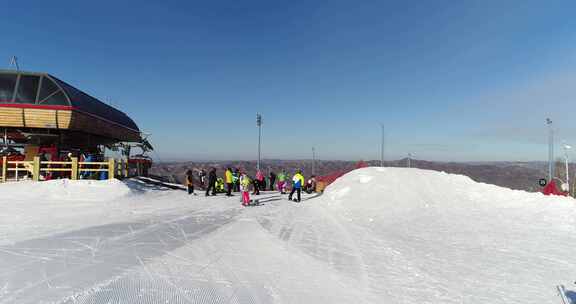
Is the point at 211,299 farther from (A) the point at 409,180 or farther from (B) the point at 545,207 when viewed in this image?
(A) the point at 409,180

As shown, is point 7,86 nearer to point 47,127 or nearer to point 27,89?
point 27,89

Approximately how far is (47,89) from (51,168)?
206 inches

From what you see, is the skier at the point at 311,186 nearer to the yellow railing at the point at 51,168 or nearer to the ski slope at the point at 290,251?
the ski slope at the point at 290,251

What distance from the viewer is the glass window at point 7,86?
55.1 ft

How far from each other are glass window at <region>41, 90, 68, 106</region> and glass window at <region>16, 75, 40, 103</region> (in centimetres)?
75

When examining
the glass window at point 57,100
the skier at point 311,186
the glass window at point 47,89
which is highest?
the glass window at point 47,89

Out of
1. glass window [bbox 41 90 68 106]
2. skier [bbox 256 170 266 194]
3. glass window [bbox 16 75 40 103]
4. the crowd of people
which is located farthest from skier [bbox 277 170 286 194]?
glass window [bbox 16 75 40 103]

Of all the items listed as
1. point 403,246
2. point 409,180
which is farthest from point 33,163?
point 409,180

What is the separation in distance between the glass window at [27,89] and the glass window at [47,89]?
0.37m

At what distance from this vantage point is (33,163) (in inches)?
593

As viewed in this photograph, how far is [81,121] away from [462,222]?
69.5 feet

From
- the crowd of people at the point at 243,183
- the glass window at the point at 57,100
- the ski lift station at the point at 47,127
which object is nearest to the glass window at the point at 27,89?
the ski lift station at the point at 47,127

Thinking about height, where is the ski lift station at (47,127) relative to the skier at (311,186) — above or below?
above

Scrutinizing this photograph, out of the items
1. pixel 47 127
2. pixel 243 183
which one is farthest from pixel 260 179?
pixel 47 127
